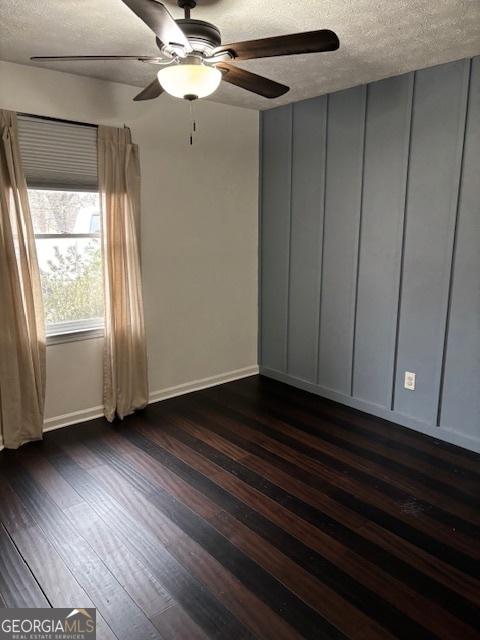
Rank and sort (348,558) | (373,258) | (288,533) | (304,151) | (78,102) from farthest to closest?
(304,151)
(373,258)
(78,102)
(288,533)
(348,558)

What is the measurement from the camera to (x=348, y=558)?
6.86 ft

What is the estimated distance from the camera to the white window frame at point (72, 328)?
128 inches

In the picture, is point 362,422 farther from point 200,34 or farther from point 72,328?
point 200,34

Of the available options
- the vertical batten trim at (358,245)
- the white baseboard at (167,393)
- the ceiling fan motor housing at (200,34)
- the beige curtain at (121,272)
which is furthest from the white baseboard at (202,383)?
the ceiling fan motor housing at (200,34)

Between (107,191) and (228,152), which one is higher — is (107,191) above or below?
below

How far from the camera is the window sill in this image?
328cm

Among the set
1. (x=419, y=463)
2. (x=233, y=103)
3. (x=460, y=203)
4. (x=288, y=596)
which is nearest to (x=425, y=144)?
(x=460, y=203)

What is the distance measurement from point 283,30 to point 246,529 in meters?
2.58

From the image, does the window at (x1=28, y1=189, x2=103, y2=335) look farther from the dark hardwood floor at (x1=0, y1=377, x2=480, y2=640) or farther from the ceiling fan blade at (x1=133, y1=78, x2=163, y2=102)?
the ceiling fan blade at (x1=133, y1=78, x2=163, y2=102)

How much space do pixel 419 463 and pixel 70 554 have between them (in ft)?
6.80

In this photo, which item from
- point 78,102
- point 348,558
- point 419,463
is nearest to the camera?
point 348,558

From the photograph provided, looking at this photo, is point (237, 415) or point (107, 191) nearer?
point (107, 191)

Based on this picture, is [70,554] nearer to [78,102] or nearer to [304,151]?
[78,102]

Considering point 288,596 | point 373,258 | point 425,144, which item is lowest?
point 288,596
